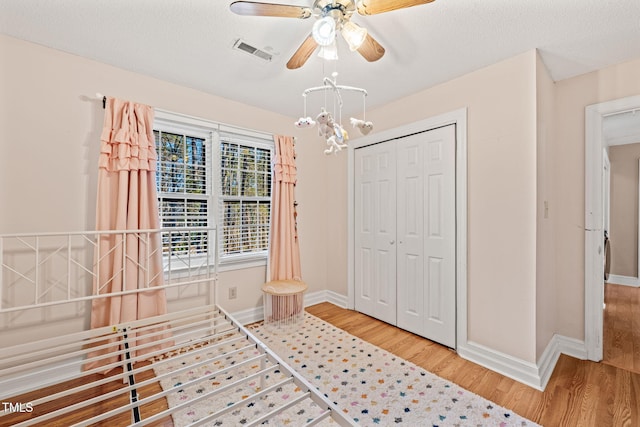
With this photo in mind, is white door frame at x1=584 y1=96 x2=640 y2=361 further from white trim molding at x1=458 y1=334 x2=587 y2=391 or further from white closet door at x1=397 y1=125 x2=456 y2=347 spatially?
white closet door at x1=397 y1=125 x2=456 y2=347

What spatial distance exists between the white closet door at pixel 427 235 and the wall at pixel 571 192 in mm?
922

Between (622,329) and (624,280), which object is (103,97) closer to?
(622,329)

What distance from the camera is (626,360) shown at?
2.25 meters

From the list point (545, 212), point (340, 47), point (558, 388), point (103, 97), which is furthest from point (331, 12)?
point (558, 388)

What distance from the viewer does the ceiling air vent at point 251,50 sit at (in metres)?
1.96

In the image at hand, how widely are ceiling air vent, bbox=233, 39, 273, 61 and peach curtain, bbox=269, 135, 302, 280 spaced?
1.08 meters

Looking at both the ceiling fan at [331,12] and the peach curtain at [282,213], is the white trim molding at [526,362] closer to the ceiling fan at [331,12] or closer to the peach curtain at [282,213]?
the peach curtain at [282,213]

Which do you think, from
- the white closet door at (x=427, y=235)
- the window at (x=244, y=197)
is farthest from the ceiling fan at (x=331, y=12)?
the window at (x=244, y=197)

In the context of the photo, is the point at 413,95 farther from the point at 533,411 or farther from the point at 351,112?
the point at 533,411

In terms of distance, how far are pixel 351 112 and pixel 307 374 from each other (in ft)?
9.05

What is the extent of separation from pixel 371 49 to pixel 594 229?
7.67 ft

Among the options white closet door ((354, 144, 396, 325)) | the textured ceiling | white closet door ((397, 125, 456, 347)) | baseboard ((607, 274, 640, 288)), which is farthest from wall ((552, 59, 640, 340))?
baseboard ((607, 274, 640, 288))

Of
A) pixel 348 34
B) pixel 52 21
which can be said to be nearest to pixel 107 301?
pixel 52 21

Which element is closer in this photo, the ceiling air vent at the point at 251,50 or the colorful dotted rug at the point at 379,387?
the colorful dotted rug at the point at 379,387
